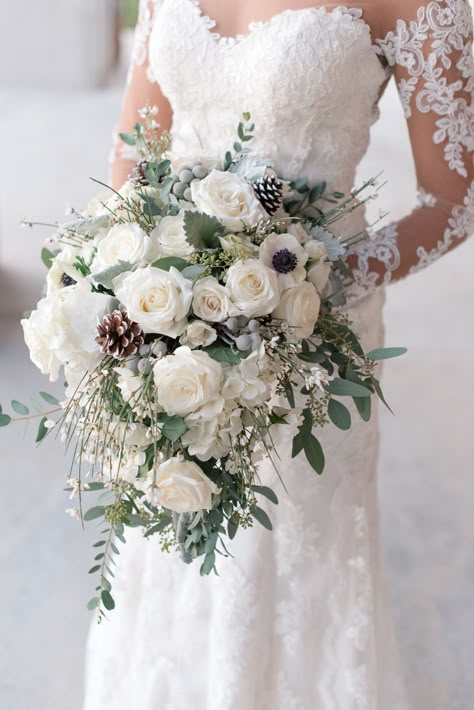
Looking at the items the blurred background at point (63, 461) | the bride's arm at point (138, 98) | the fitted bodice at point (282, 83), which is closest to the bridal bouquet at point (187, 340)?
the fitted bodice at point (282, 83)

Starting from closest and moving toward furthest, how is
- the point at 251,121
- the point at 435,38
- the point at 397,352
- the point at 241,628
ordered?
the point at 397,352 → the point at 435,38 → the point at 251,121 → the point at 241,628

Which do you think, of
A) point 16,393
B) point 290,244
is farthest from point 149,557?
point 16,393

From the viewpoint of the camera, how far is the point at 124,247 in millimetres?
1141

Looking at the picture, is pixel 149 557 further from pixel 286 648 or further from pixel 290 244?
pixel 290 244

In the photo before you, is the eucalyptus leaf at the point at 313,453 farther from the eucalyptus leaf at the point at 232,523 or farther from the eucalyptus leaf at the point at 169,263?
the eucalyptus leaf at the point at 169,263

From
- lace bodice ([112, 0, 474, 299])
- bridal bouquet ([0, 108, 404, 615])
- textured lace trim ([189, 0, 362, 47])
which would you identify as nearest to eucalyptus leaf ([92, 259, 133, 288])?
bridal bouquet ([0, 108, 404, 615])

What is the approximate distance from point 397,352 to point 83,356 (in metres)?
0.46

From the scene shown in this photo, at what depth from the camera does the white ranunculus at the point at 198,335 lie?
1087mm

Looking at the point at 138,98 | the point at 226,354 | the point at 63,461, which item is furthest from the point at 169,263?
the point at 63,461

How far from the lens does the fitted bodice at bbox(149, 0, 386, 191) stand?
55.7 inches

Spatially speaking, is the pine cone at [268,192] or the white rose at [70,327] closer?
the white rose at [70,327]

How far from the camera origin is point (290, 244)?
1.18 m

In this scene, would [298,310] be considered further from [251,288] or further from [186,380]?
[186,380]

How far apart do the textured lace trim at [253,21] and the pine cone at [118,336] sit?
67cm
